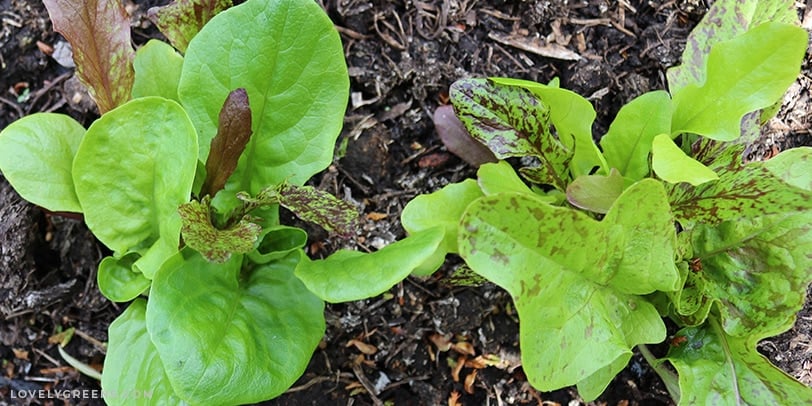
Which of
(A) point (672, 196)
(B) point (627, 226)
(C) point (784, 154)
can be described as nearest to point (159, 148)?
(B) point (627, 226)

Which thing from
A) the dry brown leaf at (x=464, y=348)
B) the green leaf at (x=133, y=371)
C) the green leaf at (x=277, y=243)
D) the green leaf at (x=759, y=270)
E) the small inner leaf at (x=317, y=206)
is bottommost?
the dry brown leaf at (x=464, y=348)

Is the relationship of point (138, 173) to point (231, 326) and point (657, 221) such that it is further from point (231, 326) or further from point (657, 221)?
point (657, 221)

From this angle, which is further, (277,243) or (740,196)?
(277,243)

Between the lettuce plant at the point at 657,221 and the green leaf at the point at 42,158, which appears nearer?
the lettuce plant at the point at 657,221

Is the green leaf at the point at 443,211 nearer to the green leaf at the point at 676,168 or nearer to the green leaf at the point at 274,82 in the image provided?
the green leaf at the point at 274,82

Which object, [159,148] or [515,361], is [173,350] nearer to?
[159,148]

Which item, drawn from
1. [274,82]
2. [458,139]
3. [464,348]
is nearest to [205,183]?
[274,82]

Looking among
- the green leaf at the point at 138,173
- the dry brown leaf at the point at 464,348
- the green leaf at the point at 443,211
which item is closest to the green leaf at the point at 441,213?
the green leaf at the point at 443,211
